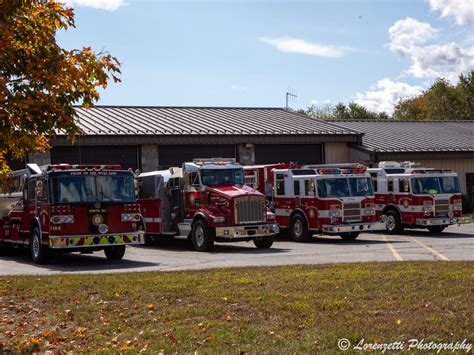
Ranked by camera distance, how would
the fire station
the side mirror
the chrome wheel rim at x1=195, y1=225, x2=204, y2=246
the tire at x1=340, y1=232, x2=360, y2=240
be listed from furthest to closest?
the fire station → the tire at x1=340, y1=232, x2=360, y2=240 → the chrome wheel rim at x1=195, y1=225, x2=204, y2=246 → the side mirror

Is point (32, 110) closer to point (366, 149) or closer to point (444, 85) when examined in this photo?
point (366, 149)

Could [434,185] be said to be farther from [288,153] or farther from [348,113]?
[348,113]

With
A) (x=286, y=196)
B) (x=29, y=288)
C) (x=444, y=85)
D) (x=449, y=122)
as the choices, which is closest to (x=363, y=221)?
(x=286, y=196)

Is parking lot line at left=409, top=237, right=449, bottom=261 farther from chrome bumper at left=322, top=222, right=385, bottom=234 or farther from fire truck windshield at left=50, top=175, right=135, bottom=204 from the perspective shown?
fire truck windshield at left=50, top=175, right=135, bottom=204

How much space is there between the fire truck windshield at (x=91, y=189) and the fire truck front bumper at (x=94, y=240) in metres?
0.93

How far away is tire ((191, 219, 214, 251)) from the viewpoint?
21.9m

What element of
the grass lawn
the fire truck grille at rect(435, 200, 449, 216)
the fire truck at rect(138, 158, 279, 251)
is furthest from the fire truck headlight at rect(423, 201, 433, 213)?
the grass lawn

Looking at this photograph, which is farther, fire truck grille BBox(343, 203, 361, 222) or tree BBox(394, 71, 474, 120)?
tree BBox(394, 71, 474, 120)

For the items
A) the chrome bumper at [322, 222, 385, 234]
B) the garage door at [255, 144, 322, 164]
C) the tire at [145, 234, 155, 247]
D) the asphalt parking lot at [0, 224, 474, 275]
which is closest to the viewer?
the asphalt parking lot at [0, 224, 474, 275]

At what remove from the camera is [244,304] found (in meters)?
10.2

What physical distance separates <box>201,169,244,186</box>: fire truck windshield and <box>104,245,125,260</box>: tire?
3.98 meters

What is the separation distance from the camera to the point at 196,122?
35.9 metres

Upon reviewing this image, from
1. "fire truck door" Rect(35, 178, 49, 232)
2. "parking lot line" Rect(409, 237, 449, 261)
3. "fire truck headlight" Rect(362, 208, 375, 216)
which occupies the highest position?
"fire truck door" Rect(35, 178, 49, 232)

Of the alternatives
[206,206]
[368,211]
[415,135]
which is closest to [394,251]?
[368,211]
